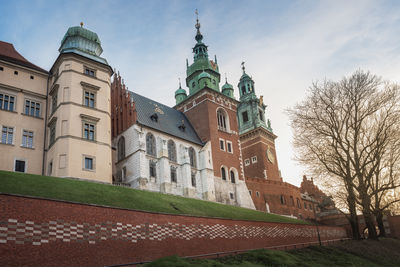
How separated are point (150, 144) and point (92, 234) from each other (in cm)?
2163

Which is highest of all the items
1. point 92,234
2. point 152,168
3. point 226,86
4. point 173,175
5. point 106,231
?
point 226,86

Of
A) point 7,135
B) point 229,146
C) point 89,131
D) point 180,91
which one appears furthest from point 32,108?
point 180,91

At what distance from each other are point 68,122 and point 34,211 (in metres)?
16.0

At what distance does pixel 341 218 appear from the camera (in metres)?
49.3

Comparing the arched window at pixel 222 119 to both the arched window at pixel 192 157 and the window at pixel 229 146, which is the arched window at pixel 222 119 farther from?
the arched window at pixel 192 157

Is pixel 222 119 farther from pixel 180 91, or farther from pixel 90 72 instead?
pixel 90 72

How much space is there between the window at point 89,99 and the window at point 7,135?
20.2 ft

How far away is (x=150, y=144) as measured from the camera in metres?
36.4

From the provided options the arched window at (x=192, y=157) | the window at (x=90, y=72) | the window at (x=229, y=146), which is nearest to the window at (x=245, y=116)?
the window at (x=229, y=146)

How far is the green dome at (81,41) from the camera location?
32969 millimetres

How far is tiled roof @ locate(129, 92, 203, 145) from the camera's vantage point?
38259 millimetres

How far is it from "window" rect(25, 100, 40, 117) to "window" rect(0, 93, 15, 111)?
1.27m

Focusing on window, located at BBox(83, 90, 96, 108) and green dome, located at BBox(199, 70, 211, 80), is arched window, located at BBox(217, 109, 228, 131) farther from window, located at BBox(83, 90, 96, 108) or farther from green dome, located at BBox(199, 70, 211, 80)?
window, located at BBox(83, 90, 96, 108)

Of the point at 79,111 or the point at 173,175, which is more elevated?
the point at 79,111
